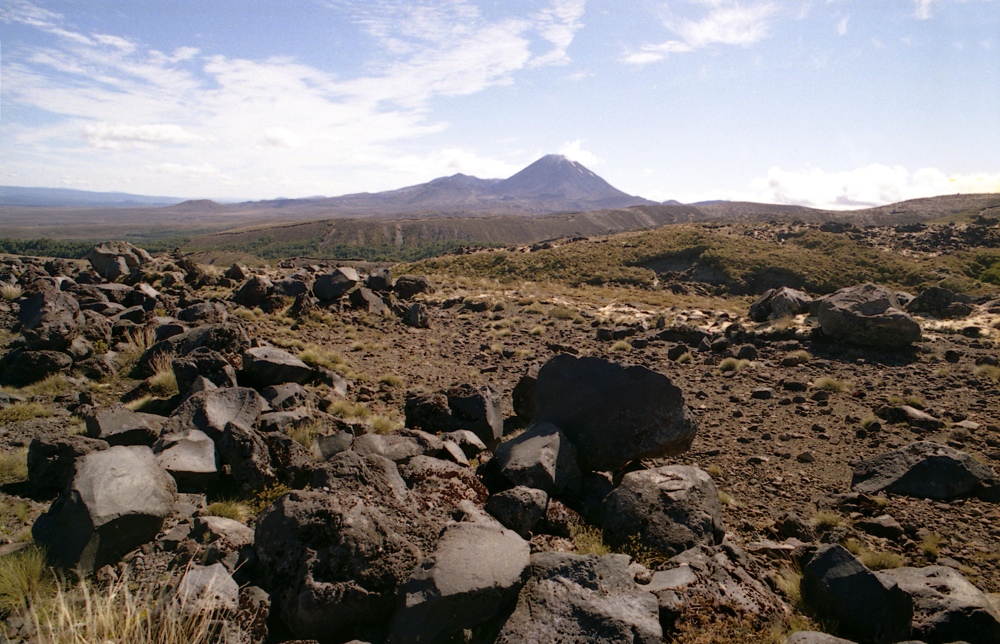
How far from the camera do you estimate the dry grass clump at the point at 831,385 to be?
12312mm

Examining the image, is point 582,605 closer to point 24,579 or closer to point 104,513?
point 104,513

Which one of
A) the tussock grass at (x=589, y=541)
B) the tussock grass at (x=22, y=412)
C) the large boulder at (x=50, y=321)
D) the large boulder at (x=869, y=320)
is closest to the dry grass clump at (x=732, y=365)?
the large boulder at (x=869, y=320)

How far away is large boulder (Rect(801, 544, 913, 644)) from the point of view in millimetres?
4625

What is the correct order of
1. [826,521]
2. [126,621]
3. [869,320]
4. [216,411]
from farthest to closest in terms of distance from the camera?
[869,320] < [216,411] < [826,521] < [126,621]

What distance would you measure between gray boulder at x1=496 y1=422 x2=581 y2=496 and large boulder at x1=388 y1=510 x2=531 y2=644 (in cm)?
180

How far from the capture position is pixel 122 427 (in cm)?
670

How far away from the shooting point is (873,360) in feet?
47.8

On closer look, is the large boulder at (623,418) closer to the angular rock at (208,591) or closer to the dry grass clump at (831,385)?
the angular rock at (208,591)

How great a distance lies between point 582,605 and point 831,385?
1063cm

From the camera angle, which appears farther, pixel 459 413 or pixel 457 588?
pixel 459 413

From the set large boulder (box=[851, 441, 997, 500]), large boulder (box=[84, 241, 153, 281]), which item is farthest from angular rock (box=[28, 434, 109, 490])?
large boulder (box=[84, 241, 153, 281])

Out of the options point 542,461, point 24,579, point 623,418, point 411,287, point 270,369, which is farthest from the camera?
point 411,287

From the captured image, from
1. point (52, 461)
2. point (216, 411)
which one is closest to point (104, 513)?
point (52, 461)

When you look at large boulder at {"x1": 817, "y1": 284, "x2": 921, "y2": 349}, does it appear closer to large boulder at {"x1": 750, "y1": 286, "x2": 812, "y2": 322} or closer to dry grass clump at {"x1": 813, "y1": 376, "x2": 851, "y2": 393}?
large boulder at {"x1": 750, "y1": 286, "x2": 812, "y2": 322}
